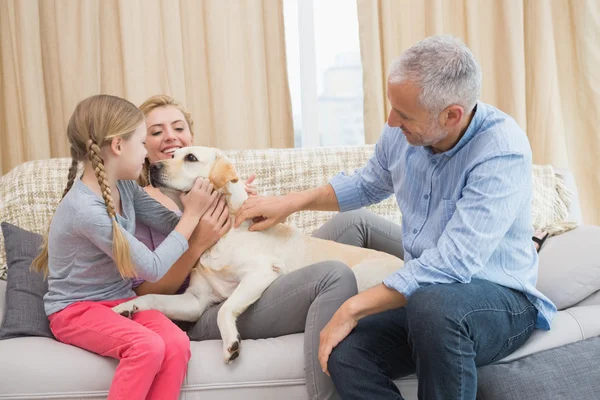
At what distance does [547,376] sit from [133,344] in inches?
44.1

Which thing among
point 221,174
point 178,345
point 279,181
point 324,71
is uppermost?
point 324,71

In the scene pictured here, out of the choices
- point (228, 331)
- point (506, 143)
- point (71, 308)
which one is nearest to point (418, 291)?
point (506, 143)

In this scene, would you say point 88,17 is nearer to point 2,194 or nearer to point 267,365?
point 2,194

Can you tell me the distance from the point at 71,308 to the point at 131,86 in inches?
58.4

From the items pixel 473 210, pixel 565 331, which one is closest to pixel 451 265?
pixel 473 210

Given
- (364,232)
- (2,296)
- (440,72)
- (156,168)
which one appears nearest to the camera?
(440,72)

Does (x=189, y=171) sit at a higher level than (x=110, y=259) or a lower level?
higher

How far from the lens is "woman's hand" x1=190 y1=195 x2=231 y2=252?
1.94 meters

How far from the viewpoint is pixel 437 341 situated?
1.40 metres

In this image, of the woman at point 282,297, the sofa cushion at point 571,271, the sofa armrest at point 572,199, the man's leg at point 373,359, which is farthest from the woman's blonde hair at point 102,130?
the sofa armrest at point 572,199

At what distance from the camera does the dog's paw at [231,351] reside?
1.69m

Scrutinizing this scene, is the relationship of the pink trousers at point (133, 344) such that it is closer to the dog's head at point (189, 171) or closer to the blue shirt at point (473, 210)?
the dog's head at point (189, 171)

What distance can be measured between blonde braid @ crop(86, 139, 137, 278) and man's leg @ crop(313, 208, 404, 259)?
0.88 metres

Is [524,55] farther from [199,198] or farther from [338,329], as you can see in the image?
[338,329]
